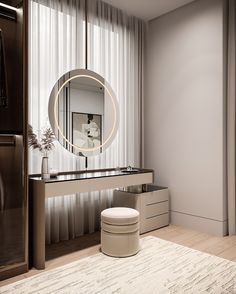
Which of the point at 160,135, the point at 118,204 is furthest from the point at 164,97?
the point at 118,204

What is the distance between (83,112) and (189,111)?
1.28 metres

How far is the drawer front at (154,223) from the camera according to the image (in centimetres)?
322

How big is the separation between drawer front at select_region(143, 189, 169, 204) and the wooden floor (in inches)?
14.1

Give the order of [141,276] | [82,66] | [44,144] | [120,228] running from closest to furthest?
[141,276] < [120,228] < [44,144] < [82,66]

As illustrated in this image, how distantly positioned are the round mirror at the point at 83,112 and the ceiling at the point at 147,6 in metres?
0.95

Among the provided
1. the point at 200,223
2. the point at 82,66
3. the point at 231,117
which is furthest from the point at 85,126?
the point at 200,223

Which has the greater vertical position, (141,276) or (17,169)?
(17,169)

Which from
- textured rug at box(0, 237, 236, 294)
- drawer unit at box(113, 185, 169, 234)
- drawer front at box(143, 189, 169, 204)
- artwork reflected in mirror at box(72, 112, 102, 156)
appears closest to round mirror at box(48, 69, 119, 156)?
artwork reflected in mirror at box(72, 112, 102, 156)

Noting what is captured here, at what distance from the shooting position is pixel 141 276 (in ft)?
7.03

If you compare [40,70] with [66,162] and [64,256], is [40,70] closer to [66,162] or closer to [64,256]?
[66,162]

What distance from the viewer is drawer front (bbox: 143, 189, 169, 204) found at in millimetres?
3260

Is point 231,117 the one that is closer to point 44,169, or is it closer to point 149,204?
point 149,204

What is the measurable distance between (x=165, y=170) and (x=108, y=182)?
1.14 m

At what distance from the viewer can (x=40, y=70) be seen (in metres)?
2.83
